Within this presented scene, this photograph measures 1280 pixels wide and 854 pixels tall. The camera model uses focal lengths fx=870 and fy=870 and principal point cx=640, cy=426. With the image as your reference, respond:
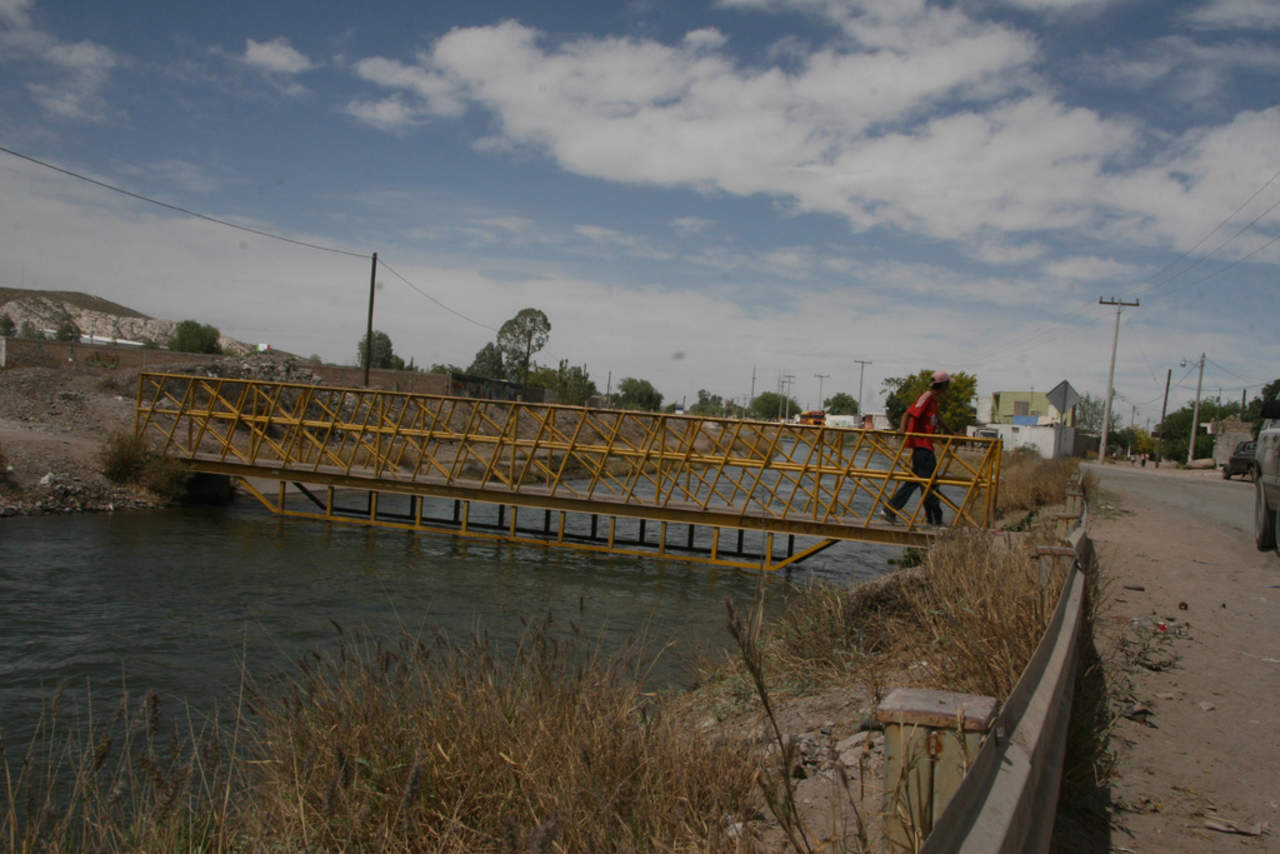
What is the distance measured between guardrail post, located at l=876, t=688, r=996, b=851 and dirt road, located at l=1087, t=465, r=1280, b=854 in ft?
5.72

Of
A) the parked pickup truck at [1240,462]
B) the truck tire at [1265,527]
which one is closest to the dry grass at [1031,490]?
the truck tire at [1265,527]

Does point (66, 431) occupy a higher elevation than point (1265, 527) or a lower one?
Result: lower

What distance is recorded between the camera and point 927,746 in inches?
86.7

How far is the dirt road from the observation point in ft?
12.2

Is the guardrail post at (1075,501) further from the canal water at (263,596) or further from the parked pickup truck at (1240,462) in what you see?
the parked pickup truck at (1240,462)

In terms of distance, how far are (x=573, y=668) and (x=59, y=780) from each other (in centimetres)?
425

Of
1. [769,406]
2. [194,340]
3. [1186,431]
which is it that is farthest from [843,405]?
[194,340]

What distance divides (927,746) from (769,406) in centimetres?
15815

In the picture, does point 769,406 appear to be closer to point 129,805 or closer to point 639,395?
point 639,395

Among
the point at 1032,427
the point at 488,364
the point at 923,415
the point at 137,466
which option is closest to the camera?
the point at 923,415

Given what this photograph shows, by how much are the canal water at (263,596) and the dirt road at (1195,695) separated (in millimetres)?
3110

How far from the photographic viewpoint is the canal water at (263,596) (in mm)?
8570

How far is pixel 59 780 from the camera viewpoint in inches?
239

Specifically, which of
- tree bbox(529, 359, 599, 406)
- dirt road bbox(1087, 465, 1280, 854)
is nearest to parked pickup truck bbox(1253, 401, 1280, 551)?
dirt road bbox(1087, 465, 1280, 854)
